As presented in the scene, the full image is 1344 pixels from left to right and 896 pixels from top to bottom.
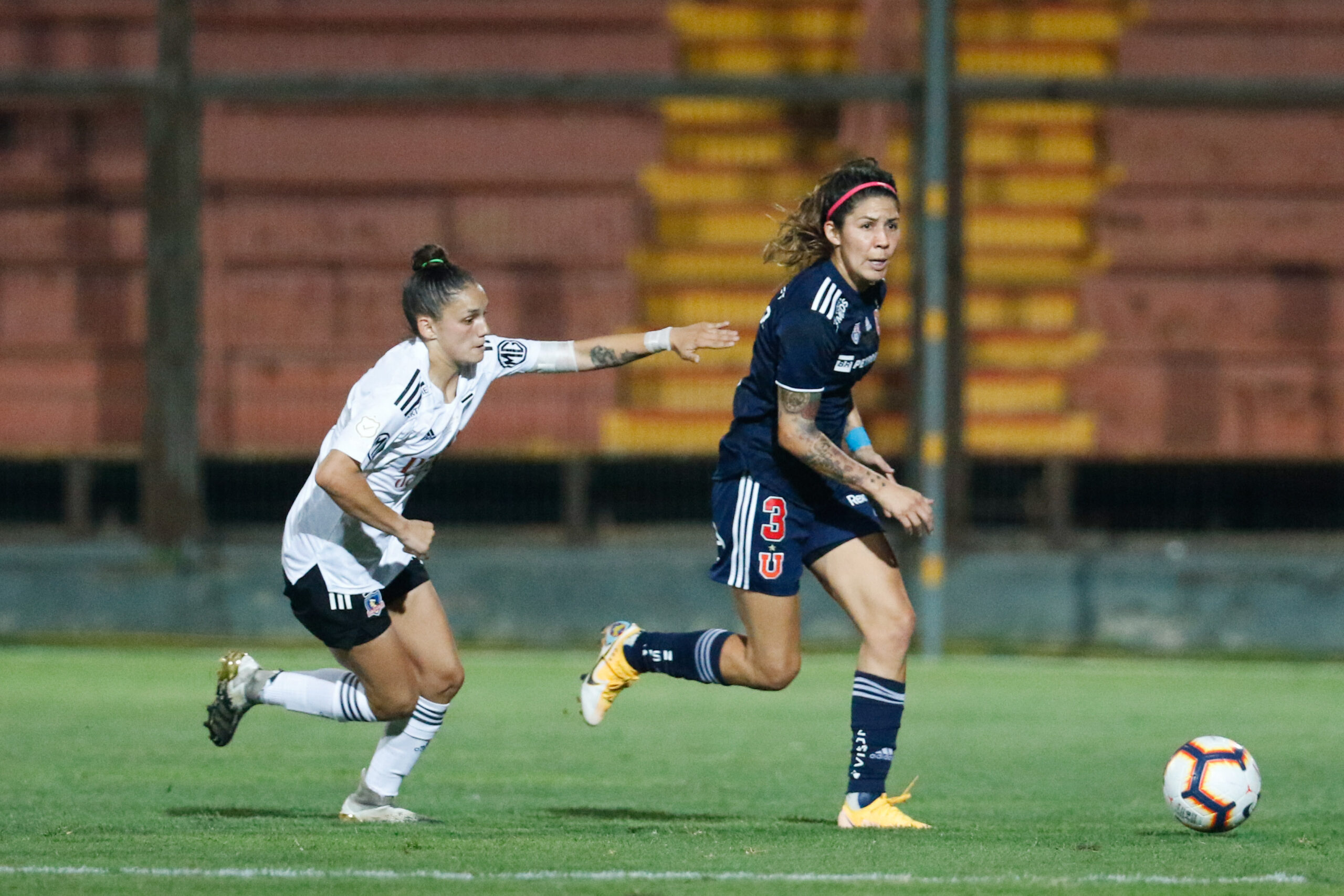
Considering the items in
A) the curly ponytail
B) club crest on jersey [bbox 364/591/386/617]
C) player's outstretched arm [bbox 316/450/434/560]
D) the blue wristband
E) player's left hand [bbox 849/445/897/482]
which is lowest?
club crest on jersey [bbox 364/591/386/617]

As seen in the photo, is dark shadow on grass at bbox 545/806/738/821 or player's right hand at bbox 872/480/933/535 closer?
player's right hand at bbox 872/480/933/535

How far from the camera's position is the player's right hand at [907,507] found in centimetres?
603

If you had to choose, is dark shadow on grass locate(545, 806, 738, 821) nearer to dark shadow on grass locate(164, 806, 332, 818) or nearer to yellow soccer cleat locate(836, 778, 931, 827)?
yellow soccer cleat locate(836, 778, 931, 827)

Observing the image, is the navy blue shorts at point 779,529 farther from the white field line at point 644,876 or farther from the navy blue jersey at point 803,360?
the white field line at point 644,876

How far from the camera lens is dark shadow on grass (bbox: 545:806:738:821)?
643 cm

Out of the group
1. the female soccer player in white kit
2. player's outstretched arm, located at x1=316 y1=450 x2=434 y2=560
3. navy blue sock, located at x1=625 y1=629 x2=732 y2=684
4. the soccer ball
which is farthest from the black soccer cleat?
the soccer ball

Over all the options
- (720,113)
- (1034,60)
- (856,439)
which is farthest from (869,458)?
(1034,60)

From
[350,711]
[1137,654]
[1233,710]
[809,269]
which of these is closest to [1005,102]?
[1137,654]

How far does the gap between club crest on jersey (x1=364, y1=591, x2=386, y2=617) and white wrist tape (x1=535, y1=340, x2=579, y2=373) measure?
911 mm

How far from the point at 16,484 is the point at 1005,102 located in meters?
6.78

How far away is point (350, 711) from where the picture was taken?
6.46 meters

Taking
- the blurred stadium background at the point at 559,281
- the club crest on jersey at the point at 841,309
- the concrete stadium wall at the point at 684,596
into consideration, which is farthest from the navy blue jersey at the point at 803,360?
the blurred stadium background at the point at 559,281

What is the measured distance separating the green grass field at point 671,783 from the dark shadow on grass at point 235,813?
0.02 meters

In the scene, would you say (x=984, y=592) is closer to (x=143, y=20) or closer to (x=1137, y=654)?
(x=1137, y=654)
